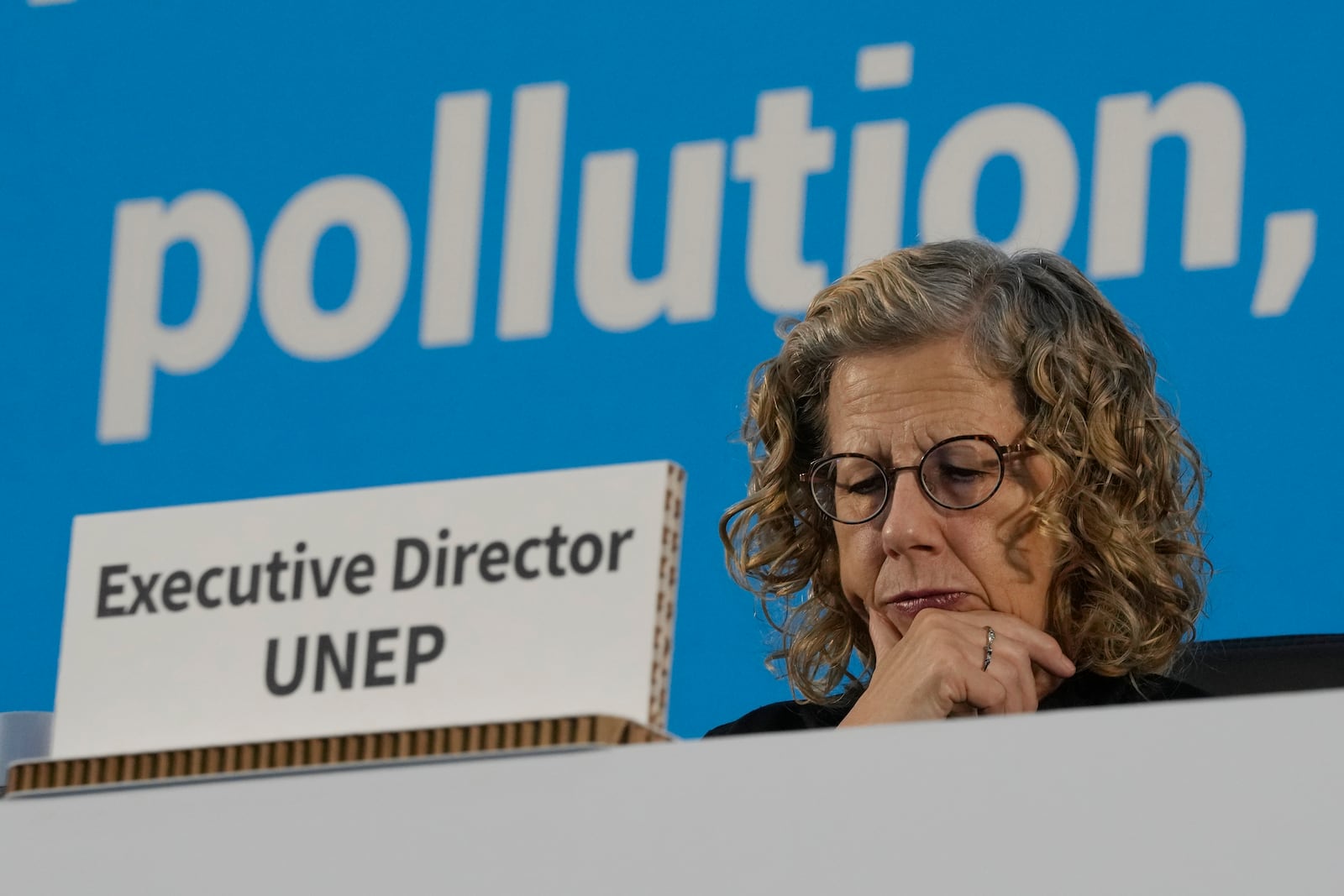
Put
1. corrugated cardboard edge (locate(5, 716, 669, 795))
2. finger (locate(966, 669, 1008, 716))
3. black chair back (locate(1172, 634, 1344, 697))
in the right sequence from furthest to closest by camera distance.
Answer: black chair back (locate(1172, 634, 1344, 697))
finger (locate(966, 669, 1008, 716))
corrugated cardboard edge (locate(5, 716, 669, 795))

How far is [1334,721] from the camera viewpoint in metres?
0.51

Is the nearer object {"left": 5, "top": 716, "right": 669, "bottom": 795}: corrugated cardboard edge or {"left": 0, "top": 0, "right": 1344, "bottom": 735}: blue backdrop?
{"left": 5, "top": 716, "right": 669, "bottom": 795}: corrugated cardboard edge

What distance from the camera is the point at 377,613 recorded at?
65cm

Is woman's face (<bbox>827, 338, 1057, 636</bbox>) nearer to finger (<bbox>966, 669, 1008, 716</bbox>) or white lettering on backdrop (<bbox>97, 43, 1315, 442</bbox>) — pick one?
finger (<bbox>966, 669, 1008, 716</bbox>)

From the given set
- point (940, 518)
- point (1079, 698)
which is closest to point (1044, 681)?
point (1079, 698)

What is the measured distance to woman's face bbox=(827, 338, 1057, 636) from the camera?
147cm

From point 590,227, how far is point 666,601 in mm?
1600

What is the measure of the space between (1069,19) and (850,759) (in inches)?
63.7

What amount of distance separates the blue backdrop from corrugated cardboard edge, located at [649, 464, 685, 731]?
130 cm

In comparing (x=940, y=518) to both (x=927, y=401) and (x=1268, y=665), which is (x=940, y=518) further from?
(x=1268, y=665)

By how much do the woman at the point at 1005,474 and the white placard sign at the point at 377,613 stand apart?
2.49ft

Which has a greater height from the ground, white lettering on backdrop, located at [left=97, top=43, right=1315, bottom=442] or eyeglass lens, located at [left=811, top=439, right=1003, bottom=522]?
white lettering on backdrop, located at [left=97, top=43, right=1315, bottom=442]

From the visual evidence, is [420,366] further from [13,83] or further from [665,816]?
[665,816]

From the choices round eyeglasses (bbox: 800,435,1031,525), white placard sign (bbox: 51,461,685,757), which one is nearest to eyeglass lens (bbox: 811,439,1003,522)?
round eyeglasses (bbox: 800,435,1031,525)
